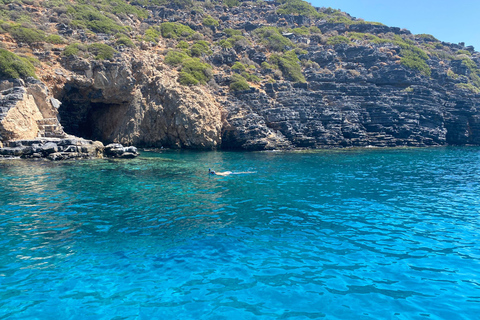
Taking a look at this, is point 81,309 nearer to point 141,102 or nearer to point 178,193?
point 178,193

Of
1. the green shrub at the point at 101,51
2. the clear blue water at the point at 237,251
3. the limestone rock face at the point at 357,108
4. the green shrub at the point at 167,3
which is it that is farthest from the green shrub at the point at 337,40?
the clear blue water at the point at 237,251

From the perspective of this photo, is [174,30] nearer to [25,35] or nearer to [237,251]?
[25,35]

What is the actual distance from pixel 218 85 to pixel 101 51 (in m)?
16.0

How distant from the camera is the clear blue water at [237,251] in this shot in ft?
20.2

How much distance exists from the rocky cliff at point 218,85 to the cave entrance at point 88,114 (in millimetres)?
148

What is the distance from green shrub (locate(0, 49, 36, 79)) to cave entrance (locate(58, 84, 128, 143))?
13.5 feet

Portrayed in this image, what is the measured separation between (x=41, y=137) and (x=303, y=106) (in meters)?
32.8

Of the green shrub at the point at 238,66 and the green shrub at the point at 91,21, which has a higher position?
the green shrub at the point at 91,21

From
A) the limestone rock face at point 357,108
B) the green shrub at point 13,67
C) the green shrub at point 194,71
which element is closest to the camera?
the green shrub at point 13,67

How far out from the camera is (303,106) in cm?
4312

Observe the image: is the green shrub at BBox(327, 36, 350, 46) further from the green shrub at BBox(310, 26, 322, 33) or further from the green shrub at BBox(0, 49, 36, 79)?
the green shrub at BBox(0, 49, 36, 79)

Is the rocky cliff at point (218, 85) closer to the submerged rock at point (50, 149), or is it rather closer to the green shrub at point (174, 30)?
the green shrub at point (174, 30)

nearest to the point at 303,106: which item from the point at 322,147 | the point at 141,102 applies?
the point at 322,147

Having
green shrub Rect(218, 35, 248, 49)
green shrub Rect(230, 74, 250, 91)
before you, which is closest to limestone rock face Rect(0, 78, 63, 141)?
green shrub Rect(230, 74, 250, 91)
